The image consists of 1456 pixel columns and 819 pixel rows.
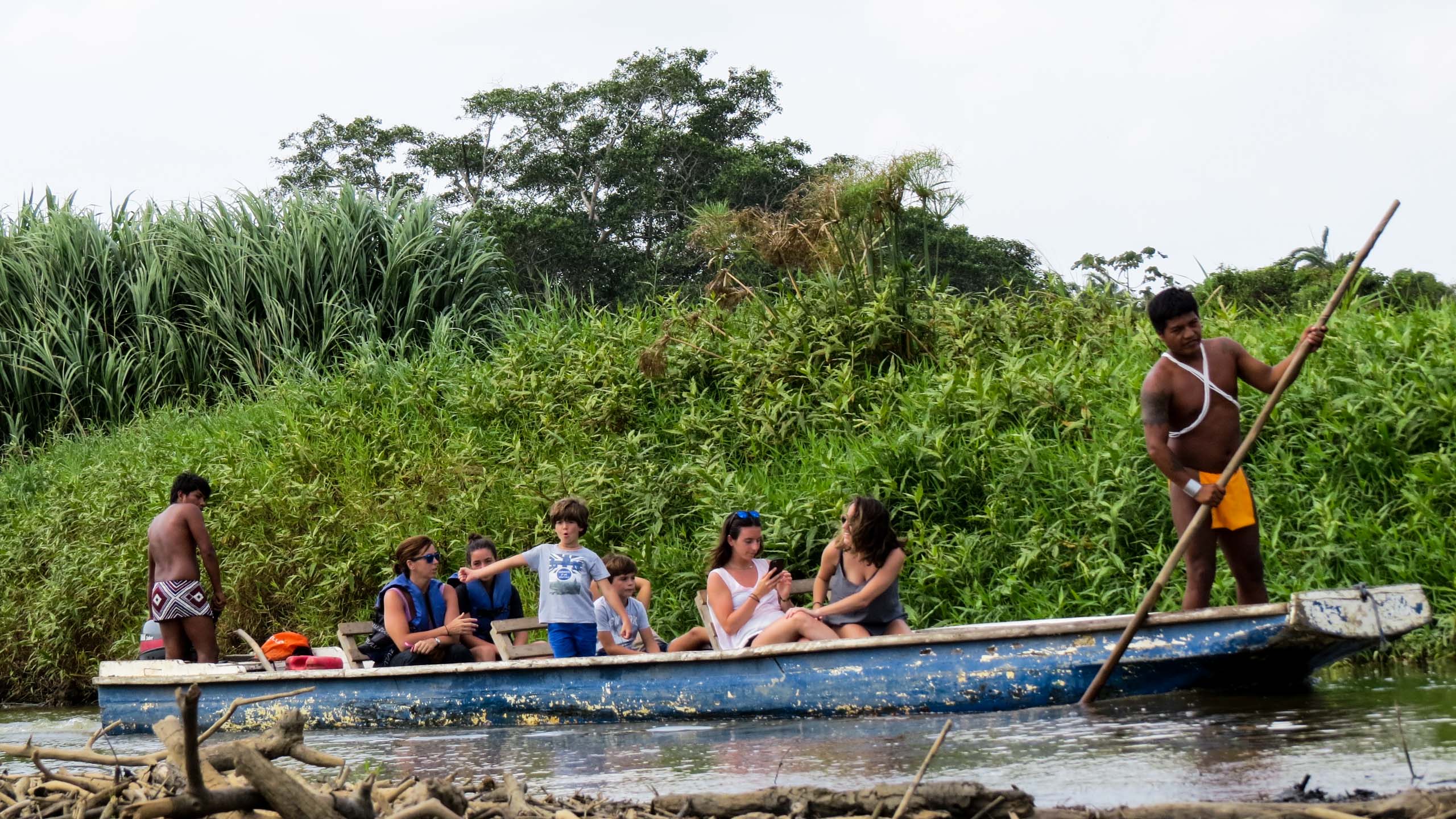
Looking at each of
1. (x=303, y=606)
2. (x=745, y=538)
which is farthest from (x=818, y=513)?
(x=303, y=606)

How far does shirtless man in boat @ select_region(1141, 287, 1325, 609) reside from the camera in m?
5.93

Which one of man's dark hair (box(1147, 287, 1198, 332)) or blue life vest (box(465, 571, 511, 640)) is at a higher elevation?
man's dark hair (box(1147, 287, 1198, 332))

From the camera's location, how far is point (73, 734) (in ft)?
29.1

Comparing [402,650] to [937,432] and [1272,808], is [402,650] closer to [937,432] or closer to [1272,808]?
[937,432]

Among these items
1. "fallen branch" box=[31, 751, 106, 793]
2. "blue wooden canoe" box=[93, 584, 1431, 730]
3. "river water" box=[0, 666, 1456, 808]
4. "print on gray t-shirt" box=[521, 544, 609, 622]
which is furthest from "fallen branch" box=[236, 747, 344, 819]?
"print on gray t-shirt" box=[521, 544, 609, 622]

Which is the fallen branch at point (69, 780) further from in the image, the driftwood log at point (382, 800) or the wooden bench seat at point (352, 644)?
the wooden bench seat at point (352, 644)

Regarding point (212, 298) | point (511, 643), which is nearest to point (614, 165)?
point (212, 298)

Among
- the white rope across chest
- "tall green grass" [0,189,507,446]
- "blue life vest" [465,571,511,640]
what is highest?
"tall green grass" [0,189,507,446]

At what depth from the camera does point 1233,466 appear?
5.67 m

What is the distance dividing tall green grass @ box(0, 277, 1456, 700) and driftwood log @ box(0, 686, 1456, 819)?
179 inches

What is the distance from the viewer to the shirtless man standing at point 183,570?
30.2 ft

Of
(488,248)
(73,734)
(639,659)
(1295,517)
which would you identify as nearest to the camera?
(639,659)

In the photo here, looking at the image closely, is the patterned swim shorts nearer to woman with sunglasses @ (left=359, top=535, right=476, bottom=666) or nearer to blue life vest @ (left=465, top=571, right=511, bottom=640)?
woman with sunglasses @ (left=359, top=535, right=476, bottom=666)

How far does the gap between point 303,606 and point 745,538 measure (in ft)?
17.9
